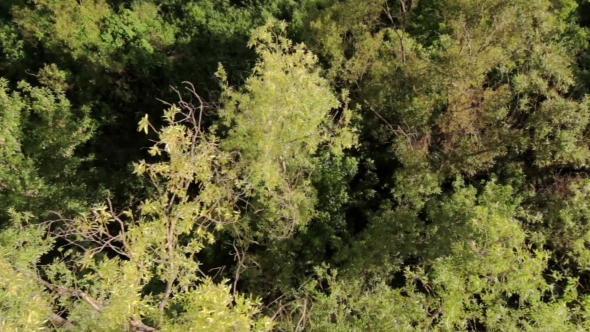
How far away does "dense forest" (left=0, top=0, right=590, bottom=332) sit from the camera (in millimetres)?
6785

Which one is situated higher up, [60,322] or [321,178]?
[321,178]

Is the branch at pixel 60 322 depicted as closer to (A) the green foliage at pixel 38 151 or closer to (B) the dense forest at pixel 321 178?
(B) the dense forest at pixel 321 178

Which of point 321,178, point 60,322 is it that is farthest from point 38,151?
point 321,178

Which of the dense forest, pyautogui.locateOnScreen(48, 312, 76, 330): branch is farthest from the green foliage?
pyautogui.locateOnScreen(48, 312, 76, 330): branch

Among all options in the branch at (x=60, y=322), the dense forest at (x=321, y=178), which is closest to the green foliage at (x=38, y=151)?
the dense forest at (x=321, y=178)

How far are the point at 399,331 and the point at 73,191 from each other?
327 inches

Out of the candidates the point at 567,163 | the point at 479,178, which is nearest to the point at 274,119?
the point at 479,178

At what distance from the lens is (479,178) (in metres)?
10.8

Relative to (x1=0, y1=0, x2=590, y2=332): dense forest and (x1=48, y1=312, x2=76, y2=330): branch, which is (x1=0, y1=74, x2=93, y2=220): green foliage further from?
(x1=48, y1=312, x2=76, y2=330): branch

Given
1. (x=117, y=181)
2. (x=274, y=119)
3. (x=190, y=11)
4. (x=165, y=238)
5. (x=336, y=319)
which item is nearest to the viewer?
(x=165, y=238)

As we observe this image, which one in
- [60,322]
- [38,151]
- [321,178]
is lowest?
[38,151]

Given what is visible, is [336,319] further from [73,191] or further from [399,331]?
[73,191]

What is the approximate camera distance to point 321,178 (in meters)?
10.5

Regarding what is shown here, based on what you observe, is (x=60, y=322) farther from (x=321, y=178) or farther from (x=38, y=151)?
(x=321, y=178)
